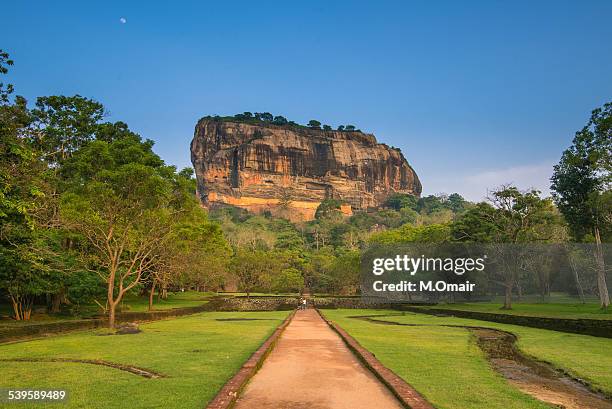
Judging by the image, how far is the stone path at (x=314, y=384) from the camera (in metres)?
7.00

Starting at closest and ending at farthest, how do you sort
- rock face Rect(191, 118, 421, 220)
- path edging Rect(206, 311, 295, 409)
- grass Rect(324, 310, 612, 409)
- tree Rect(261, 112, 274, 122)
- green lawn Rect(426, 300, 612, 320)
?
path edging Rect(206, 311, 295, 409) → grass Rect(324, 310, 612, 409) → green lawn Rect(426, 300, 612, 320) → rock face Rect(191, 118, 421, 220) → tree Rect(261, 112, 274, 122)

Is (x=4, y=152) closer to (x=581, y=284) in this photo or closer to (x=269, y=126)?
(x=581, y=284)

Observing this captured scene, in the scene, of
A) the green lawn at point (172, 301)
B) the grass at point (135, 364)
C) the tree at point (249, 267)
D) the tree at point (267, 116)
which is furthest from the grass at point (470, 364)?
the tree at point (267, 116)

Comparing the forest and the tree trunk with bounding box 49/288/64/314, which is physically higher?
the forest

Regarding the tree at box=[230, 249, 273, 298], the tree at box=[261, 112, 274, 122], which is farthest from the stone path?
the tree at box=[261, 112, 274, 122]

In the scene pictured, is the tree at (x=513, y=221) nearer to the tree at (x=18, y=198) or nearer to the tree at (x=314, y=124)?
the tree at (x=18, y=198)

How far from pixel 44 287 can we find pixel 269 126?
15583 cm

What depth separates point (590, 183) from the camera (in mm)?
30000

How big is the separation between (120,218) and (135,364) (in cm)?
1224

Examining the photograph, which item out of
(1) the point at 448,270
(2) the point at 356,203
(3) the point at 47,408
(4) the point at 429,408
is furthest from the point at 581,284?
(2) the point at 356,203

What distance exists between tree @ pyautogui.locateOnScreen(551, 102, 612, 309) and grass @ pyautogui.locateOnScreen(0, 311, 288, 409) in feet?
71.1

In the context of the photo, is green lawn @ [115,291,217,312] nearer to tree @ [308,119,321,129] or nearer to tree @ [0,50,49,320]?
tree @ [0,50,49,320]

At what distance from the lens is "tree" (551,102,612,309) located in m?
24.1

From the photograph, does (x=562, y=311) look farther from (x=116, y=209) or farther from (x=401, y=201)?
(x=401, y=201)
